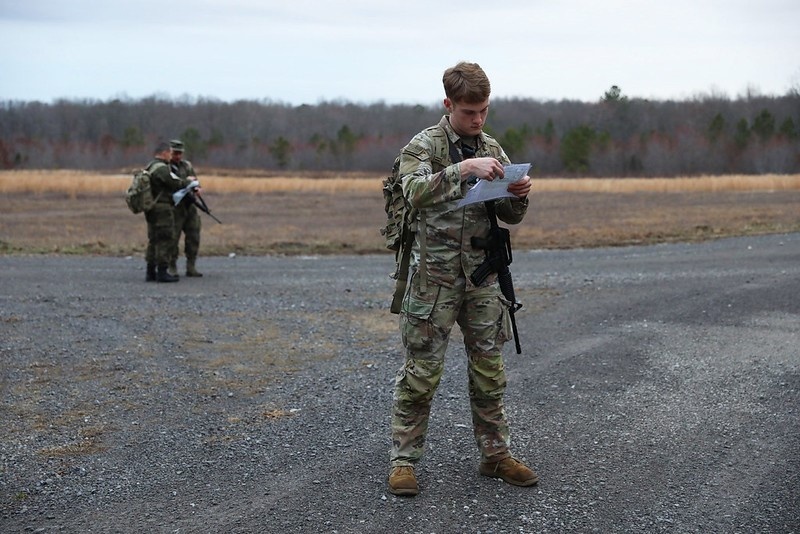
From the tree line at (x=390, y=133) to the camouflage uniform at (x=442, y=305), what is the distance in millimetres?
54635

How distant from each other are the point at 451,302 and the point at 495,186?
2.19 feet

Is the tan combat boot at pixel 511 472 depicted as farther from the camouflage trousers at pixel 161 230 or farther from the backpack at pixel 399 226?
the camouflage trousers at pixel 161 230

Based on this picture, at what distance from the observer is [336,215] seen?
26.9 m

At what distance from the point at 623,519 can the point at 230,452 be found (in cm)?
230

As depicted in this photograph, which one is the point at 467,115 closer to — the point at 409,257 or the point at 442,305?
the point at 409,257

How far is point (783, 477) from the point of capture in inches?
186

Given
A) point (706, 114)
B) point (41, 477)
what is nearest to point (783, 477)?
point (41, 477)

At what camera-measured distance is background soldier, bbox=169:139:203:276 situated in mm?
12414

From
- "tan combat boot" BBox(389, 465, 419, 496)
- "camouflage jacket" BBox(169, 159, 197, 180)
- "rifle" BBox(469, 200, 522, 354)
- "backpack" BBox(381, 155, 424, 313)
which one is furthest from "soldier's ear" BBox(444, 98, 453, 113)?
"camouflage jacket" BBox(169, 159, 197, 180)

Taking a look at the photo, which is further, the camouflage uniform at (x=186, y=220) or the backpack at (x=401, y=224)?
the camouflage uniform at (x=186, y=220)

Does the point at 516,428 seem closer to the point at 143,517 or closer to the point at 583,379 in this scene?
the point at 583,379

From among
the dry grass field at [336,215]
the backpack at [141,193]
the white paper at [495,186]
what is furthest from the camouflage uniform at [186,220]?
the white paper at [495,186]

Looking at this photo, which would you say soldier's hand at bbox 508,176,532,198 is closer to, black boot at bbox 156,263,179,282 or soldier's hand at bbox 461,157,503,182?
soldier's hand at bbox 461,157,503,182

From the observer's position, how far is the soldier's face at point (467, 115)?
4.29 meters
